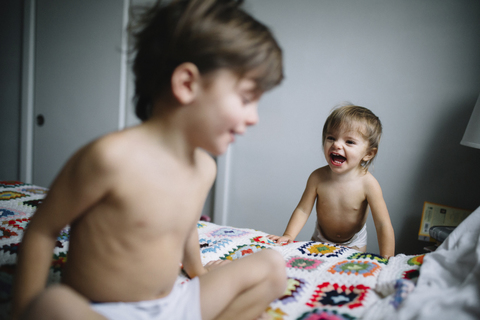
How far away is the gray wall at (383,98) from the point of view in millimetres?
1461

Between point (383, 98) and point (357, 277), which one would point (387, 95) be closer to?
point (383, 98)

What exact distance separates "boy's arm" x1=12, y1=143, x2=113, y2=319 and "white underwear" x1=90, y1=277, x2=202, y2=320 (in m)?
0.09

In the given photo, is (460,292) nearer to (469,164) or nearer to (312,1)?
(469,164)

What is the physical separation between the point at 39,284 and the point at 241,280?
31 cm

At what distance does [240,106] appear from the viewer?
48 centimetres

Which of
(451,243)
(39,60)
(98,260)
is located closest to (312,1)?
(451,243)

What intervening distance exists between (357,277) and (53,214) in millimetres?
624

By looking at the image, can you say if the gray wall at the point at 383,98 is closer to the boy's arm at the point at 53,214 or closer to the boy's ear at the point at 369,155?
the boy's ear at the point at 369,155

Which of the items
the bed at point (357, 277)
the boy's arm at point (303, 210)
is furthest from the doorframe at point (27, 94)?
the bed at point (357, 277)

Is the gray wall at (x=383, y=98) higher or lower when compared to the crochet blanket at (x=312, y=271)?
higher

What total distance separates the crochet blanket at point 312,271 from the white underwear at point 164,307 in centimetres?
15

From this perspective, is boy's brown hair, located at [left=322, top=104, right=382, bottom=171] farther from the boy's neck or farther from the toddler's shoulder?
the boy's neck

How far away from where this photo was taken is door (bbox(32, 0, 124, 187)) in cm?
220

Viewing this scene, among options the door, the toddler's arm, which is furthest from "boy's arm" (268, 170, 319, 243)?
the door
